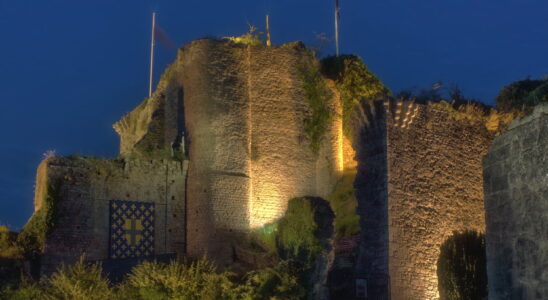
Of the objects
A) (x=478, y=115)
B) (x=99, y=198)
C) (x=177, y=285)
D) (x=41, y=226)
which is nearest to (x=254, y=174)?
(x=99, y=198)

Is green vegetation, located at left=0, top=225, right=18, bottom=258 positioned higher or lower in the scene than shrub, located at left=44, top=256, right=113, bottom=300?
higher

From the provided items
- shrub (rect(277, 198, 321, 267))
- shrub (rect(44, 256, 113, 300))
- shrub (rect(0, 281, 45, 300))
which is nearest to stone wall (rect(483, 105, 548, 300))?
shrub (rect(44, 256, 113, 300))

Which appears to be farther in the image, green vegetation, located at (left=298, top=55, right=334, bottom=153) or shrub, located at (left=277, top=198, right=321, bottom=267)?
green vegetation, located at (left=298, top=55, right=334, bottom=153)

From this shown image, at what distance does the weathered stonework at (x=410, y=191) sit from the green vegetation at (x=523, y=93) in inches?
238

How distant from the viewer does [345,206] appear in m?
22.5

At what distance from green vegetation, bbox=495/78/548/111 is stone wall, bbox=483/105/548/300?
695 inches

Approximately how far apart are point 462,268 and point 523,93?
1214 centimetres

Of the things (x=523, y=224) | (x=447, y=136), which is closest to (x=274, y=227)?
(x=447, y=136)

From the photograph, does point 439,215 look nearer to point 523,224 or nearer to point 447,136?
point 447,136

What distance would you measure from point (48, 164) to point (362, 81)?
10559mm

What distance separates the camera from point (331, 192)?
22875mm

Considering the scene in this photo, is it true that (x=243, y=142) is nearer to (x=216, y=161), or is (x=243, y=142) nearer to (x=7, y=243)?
(x=216, y=161)

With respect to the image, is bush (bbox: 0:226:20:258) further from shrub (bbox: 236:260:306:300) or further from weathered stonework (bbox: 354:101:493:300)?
weathered stonework (bbox: 354:101:493:300)

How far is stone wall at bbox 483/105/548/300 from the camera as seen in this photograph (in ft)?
24.8
